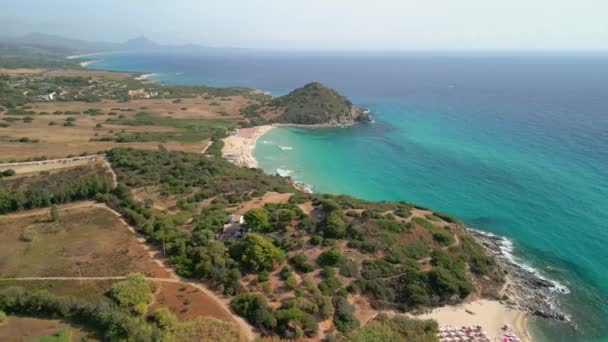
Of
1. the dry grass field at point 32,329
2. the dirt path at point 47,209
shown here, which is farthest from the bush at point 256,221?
the dirt path at point 47,209

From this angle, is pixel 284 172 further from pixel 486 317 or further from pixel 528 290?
pixel 486 317

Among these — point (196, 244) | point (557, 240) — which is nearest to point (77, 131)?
point (196, 244)

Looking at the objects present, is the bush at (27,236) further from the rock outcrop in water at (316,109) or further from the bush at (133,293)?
the rock outcrop in water at (316,109)

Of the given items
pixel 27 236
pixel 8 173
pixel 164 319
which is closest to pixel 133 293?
pixel 164 319

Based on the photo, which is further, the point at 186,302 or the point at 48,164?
the point at 48,164

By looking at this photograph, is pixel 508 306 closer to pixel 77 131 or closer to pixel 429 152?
pixel 429 152

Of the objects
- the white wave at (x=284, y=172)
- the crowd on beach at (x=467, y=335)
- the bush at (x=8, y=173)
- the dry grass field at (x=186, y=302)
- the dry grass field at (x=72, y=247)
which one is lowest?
the crowd on beach at (x=467, y=335)

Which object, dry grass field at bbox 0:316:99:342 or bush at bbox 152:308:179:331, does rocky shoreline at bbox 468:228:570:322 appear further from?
dry grass field at bbox 0:316:99:342
